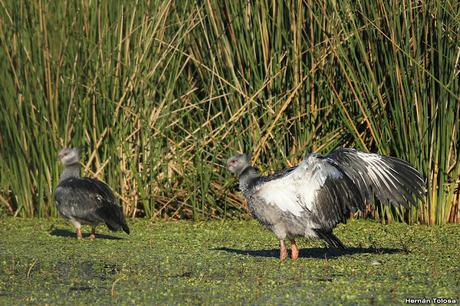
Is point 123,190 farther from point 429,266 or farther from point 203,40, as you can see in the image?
point 429,266

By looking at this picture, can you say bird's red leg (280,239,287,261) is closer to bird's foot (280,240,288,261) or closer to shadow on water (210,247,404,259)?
bird's foot (280,240,288,261)

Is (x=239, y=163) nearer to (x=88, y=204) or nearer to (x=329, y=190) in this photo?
(x=329, y=190)

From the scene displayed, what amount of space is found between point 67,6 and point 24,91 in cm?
105

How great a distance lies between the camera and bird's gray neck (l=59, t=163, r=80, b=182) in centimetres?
1032

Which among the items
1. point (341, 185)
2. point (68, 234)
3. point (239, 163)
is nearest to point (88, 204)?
point (68, 234)

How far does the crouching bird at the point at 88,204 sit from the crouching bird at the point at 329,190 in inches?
73.0

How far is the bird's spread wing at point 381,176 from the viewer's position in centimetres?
805

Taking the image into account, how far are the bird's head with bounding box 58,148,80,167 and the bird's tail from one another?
319cm

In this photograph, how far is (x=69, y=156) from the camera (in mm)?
10305

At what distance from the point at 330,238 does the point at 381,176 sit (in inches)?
26.2

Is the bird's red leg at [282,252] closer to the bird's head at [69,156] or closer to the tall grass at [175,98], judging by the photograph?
the tall grass at [175,98]

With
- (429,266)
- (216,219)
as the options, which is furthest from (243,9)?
(429,266)

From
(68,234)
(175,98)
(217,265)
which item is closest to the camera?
(217,265)

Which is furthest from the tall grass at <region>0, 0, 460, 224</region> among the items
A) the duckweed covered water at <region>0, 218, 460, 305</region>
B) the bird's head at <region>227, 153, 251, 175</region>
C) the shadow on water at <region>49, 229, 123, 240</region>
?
the bird's head at <region>227, 153, 251, 175</region>
